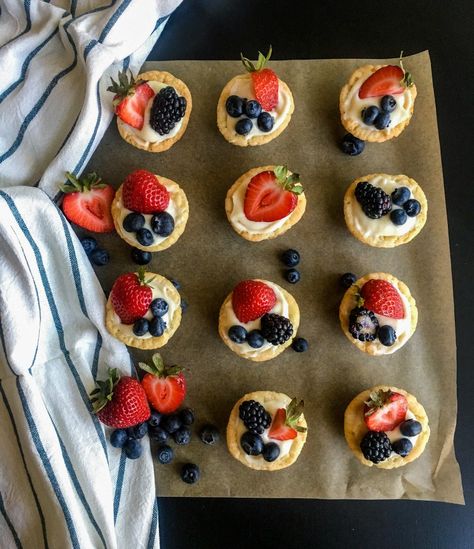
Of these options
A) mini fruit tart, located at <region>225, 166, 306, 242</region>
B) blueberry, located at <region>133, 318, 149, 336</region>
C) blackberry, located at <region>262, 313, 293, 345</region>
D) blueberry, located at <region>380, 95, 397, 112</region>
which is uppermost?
blueberry, located at <region>380, 95, 397, 112</region>

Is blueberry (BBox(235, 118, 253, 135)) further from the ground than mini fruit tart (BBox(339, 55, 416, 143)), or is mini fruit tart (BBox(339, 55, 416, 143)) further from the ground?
mini fruit tart (BBox(339, 55, 416, 143))

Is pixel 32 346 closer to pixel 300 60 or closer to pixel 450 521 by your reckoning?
pixel 300 60

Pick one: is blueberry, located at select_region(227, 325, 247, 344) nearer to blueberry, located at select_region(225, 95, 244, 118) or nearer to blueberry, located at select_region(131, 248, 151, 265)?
blueberry, located at select_region(131, 248, 151, 265)

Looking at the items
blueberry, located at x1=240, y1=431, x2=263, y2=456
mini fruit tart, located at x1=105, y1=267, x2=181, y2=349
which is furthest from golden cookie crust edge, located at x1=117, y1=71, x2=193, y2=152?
blueberry, located at x1=240, y1=431, x2=263, y2=456

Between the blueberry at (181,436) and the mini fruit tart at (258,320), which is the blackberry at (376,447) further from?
the blueberry at (181,436)

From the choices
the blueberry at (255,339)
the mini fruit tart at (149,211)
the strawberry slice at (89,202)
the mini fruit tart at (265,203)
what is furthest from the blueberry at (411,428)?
the strawberry slice at (89,202)

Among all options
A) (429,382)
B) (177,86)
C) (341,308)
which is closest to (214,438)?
(341,308)
